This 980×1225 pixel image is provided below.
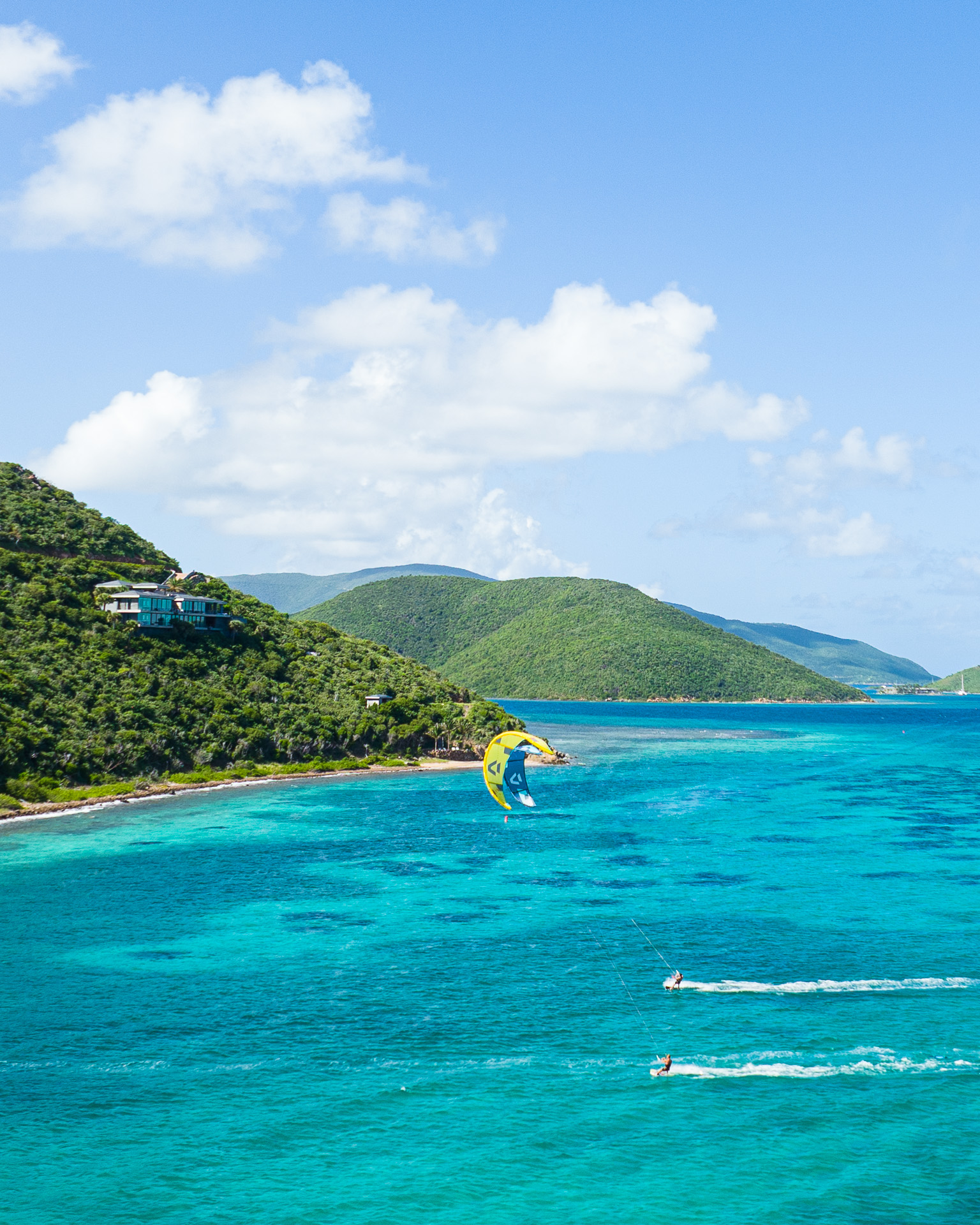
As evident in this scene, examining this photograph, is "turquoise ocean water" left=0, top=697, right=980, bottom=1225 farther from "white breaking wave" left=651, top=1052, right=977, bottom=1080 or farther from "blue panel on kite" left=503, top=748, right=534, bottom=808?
"blue panel on kite" left=503, top=748, right=534, bottom=808

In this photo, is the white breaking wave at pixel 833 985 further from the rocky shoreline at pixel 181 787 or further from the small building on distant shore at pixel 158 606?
the small building on distant shore at pixel 158 606

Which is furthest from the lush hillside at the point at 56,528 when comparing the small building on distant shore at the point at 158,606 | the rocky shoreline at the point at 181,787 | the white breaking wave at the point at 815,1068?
the white breaking wave at the point at 815,1068

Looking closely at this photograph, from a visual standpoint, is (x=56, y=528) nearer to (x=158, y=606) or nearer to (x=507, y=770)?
(x=158, y=606)

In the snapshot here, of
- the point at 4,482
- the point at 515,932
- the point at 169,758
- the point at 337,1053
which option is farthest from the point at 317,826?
the point at 4,482

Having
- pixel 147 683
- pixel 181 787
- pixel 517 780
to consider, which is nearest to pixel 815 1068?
pixel 517 780

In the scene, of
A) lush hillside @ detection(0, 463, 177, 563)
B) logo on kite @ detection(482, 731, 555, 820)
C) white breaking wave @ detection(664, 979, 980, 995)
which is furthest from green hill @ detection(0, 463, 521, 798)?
white breaking wave @ detection(664, 979, 980, 995)

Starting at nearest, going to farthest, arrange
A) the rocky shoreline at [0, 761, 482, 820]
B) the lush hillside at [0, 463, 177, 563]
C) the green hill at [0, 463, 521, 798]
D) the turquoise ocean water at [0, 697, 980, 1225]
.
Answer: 1. the turquoise ocean water at [0, 697, 980, 1225]
2. the rocky shoreline at [0, 761, 482, 820]
3. the green hill at [0, 463, 521, 798]
4. the lush hillside at [0, 463, 177, 563]

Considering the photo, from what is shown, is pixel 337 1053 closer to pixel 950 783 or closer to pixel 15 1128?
pixel 15 1128
